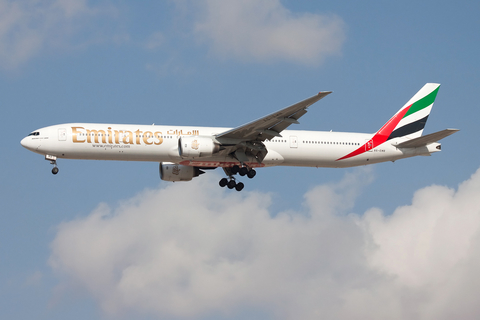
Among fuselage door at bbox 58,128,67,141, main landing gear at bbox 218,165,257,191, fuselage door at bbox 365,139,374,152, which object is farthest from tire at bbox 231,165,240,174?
fuselage door at bbox 58,128,67,141

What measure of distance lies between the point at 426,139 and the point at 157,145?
18619 millimetres

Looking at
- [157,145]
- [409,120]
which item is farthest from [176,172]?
[409,120]

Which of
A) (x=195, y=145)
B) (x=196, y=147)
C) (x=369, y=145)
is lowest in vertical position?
(x=196, y=147)

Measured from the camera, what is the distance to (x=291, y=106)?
39.1 meters

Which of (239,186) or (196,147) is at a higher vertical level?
(196,147)

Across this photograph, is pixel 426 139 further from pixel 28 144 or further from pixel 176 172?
pixel 28 144

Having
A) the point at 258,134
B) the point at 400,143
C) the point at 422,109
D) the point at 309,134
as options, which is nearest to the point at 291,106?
the point at 258,134

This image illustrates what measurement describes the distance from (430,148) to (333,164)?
23.6ft

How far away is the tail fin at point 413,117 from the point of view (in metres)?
48.7

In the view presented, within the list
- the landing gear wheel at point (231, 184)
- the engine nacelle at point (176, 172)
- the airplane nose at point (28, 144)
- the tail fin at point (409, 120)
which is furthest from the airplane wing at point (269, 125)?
the airplane nose at point (28, 144)

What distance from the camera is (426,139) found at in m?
45.8

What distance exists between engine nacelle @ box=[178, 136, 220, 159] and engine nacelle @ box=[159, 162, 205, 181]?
663cm

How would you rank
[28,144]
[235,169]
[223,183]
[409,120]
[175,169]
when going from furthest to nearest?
[409,120], [175,169], [223,183], [235,169], [28,144]

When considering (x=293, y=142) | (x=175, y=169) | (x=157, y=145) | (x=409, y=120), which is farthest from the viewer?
(x=409, y=120)
